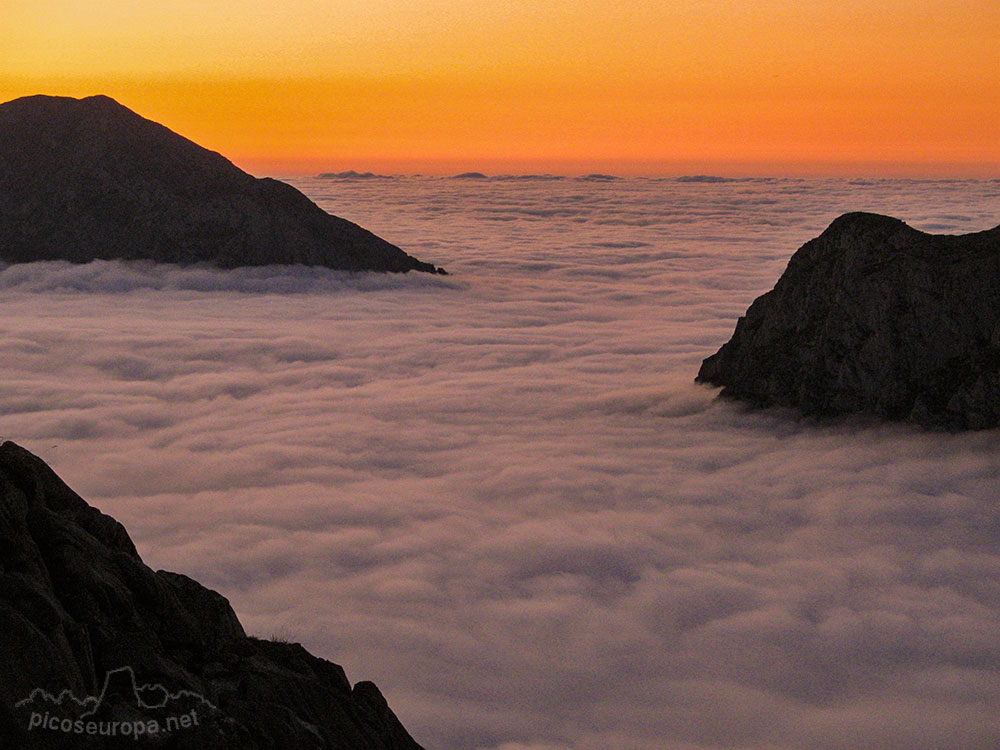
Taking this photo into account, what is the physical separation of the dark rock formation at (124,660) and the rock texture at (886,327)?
21724 mm

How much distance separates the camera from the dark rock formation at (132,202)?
74.4 meters

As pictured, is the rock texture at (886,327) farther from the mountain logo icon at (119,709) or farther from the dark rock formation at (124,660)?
the mountain logo icon at (119,709)

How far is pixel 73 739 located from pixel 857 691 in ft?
43.3

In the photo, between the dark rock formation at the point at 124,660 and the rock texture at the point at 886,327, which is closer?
the dark rock formation at the point at 124,660

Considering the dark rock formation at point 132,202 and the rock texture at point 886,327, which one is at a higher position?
the dark rock formation at point 132,202

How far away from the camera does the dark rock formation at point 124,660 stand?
228 inches

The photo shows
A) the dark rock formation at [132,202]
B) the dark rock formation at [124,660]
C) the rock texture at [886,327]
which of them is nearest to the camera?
the dark rock formation at [124,660]

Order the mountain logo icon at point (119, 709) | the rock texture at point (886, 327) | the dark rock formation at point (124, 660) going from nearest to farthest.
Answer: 1. the mountain logo icon at point (119, 709)
2. the dark rock formation at point (124, 660)
3. the rock texture at point (886, 327)

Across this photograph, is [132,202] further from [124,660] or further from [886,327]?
[124,660]

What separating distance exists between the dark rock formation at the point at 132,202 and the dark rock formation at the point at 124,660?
2808 inches

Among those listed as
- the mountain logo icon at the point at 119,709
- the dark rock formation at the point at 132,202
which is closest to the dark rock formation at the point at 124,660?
the mountain logo icon at the point at 119,709

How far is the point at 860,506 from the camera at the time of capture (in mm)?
23609

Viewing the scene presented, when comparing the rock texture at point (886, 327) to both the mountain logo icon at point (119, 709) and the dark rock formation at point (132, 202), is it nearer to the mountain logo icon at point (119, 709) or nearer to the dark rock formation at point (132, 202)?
the mountain logo icon at point (119, 709)

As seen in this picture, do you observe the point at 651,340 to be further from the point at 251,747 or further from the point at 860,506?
the point at 251,747
